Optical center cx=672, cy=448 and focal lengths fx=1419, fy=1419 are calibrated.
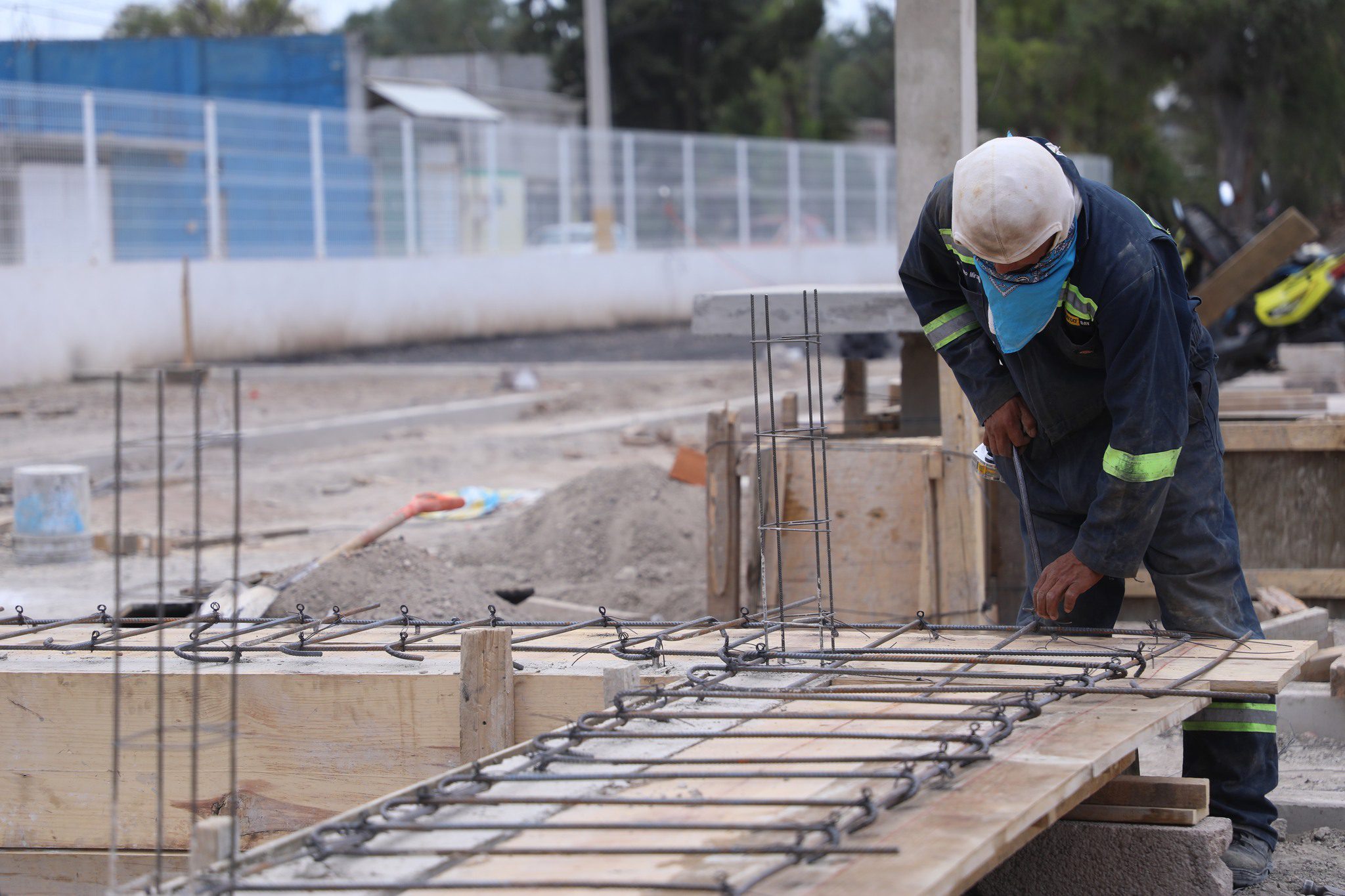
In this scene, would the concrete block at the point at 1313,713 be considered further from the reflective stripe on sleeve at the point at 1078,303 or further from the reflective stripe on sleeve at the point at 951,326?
the reflective stripe on sleeve at the point at 1078,303

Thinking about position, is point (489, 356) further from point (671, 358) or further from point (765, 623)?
point (765, 623)

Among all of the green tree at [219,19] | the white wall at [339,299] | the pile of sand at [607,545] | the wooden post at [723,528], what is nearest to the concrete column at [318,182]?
the white wall at [339,299]

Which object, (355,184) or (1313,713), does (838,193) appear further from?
(1313,713)

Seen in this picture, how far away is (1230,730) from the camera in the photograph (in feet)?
11.1

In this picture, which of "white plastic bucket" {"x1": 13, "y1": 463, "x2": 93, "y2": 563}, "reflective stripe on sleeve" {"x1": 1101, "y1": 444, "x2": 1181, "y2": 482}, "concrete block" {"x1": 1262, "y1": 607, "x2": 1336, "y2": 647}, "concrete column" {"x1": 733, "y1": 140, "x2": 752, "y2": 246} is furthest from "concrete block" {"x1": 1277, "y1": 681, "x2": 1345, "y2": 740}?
"concrete column" {"x1": 733, "y1": 140, "x2": 752, "y2": 246}

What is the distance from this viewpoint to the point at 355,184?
19328 millimetres

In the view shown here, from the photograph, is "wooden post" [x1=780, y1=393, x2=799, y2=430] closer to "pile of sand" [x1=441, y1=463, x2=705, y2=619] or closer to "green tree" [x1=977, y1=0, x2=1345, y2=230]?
"pile of sand" [x1=441, y1=463, x2=705, y2=619]

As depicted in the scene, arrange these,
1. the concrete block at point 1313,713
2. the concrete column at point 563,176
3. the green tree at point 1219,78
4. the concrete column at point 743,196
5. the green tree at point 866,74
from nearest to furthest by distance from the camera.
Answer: the concrete block at point 1313,713
the concrete column at point 563,176
the green tree at point 1219,78
the concrete column at point 743,196
the green tree at point 866,74

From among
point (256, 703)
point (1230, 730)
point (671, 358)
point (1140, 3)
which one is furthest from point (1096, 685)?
point (1140, 3)

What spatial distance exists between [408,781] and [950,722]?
1330mm

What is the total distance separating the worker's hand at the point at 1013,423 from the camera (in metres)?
3.65

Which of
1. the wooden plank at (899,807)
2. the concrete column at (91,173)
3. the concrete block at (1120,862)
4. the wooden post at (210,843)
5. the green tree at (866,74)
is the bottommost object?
the concrete block at (1120,862)

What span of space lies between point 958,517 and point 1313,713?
1.31 meters

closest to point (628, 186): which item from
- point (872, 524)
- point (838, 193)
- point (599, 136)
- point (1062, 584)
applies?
point (599, 136)
